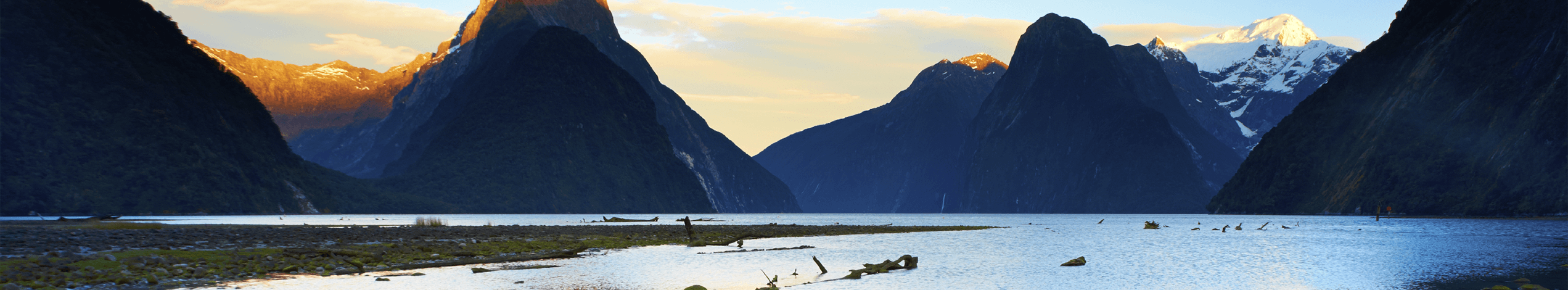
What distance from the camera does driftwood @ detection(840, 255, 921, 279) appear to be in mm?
28781

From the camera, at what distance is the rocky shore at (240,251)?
982 inches

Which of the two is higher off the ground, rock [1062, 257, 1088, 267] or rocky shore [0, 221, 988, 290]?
rocky shore [0, 221, 988, 290]

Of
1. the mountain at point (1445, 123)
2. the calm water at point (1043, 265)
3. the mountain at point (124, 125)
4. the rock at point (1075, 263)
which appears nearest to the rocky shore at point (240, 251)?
the calm water at point (1043, 265)

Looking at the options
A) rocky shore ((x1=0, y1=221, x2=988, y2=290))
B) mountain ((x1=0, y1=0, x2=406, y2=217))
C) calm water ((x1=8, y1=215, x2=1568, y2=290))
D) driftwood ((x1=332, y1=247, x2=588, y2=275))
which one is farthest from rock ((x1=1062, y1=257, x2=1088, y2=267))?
mountain ((x1=0, y1=0, x2=406, y2=217))

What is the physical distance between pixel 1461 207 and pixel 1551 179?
1407 cm

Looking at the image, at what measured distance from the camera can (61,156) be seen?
110 metres

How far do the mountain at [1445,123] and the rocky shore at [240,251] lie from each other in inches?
4183

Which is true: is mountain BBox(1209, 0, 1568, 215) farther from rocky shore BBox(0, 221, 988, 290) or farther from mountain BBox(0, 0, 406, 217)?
mountain BBox(0, 0, 406, 217)

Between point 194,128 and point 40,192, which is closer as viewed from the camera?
point 40,192

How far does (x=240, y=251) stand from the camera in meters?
35.2

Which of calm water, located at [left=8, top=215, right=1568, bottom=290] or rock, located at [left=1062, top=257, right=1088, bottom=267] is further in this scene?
rock, located at [left=1062, top=257, right=1088, bottom=267]

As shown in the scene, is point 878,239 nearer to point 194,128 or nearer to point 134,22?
point 194,128

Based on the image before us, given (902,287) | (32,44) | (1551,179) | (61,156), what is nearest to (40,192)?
(61,156)

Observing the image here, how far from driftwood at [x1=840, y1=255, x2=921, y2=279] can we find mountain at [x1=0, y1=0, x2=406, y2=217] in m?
106
